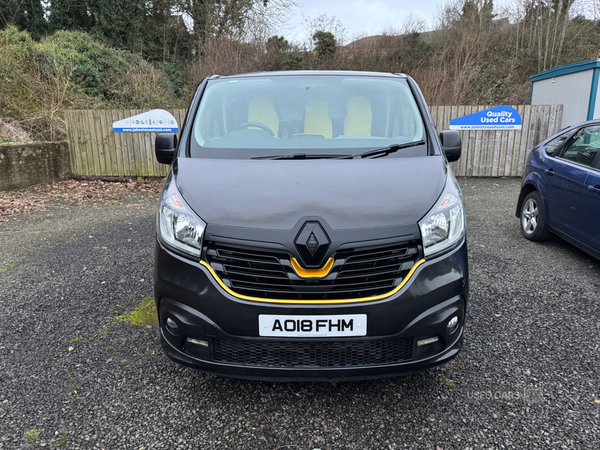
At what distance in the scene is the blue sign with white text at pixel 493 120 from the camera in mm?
10055

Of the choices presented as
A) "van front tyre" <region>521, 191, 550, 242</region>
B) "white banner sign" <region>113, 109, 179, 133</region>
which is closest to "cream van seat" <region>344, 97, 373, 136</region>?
"van front tyre" <region>521, 191, 550, 242</region>

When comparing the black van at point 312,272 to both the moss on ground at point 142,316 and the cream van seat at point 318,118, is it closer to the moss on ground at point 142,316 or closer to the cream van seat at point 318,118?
the cream van seat at point 318,118

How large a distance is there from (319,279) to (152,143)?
929cm

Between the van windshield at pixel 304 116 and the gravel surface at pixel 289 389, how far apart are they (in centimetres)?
144

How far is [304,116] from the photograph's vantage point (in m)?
3.20

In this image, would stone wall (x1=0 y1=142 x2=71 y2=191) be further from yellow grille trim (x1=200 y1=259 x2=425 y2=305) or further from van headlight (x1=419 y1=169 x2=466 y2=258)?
van headlight (x1=419 y1=169 x2=466 y2=258)

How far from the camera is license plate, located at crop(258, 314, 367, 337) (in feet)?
6.61

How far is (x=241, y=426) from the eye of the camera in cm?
223

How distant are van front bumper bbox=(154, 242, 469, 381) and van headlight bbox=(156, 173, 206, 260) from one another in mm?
61

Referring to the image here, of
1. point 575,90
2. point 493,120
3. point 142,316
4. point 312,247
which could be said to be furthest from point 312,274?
point 575,90

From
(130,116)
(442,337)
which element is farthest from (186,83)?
(442,337)

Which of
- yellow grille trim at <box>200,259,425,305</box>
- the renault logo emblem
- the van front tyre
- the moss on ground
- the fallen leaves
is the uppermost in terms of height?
the renault logo emblem

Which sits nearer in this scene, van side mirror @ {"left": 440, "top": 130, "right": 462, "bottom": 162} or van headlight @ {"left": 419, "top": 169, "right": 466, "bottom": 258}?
van headlight @ {"left": 419, "top": 169, "right": 466, "bottom": 258}

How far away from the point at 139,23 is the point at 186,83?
4.47 m
